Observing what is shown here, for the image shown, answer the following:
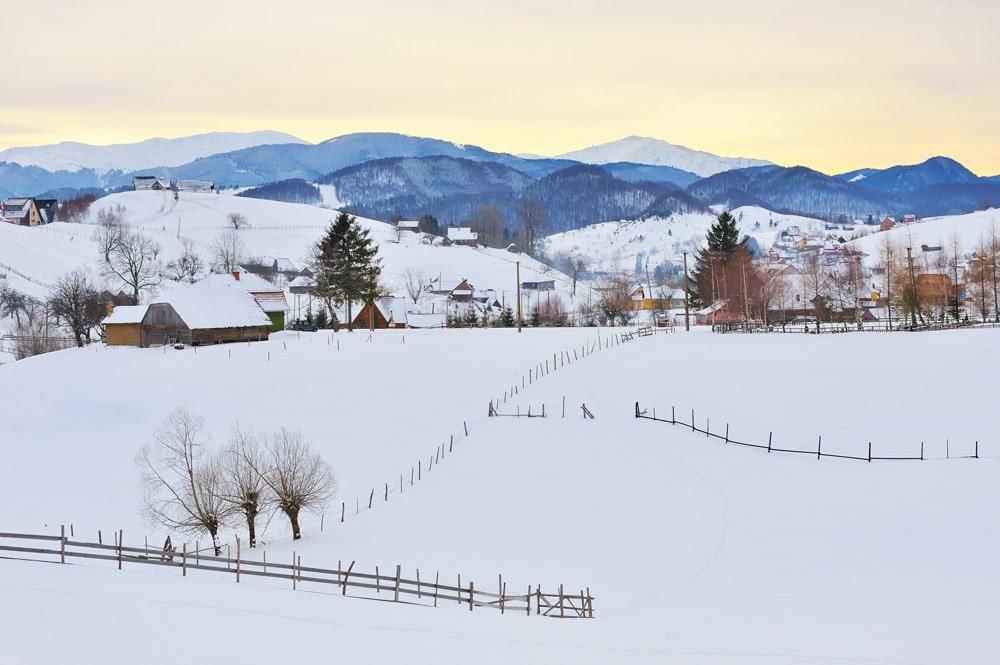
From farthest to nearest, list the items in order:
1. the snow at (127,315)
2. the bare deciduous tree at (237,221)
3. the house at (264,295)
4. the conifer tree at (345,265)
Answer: the bare deciduous tree at (237,221) → the conifer tree at (345,265) → the house at (264,295) → the snow at (127,315)

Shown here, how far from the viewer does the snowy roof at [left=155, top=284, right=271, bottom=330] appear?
A: 217 feet

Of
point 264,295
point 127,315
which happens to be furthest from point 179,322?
point 264,295

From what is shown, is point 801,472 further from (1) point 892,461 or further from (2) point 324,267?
(2) point 324,267

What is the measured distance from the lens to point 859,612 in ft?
75.3

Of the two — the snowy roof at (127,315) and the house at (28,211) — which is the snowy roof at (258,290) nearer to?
the snowy roof at (127,315)

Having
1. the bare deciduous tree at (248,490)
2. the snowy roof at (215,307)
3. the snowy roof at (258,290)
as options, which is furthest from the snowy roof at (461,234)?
the bare deciduous tree at (248,490)

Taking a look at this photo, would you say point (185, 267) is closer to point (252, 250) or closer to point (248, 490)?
point (252, 250)

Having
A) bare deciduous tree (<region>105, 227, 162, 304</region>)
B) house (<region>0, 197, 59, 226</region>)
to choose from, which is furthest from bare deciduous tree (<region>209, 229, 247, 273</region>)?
house (<region>0, 197, 59, 226</region>)

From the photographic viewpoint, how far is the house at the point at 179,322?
217 feet

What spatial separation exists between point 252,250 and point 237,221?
21.9m

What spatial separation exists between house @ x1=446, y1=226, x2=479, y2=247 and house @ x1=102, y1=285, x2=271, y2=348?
111 meters

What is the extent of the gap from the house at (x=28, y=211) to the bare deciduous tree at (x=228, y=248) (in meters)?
39.2

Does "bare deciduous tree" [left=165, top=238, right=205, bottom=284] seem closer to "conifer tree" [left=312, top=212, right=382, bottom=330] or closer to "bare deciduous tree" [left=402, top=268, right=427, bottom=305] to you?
"bare deciduous tree" [left=402, top=268, right=427, bottom=305]

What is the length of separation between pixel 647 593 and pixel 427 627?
7.46 m
